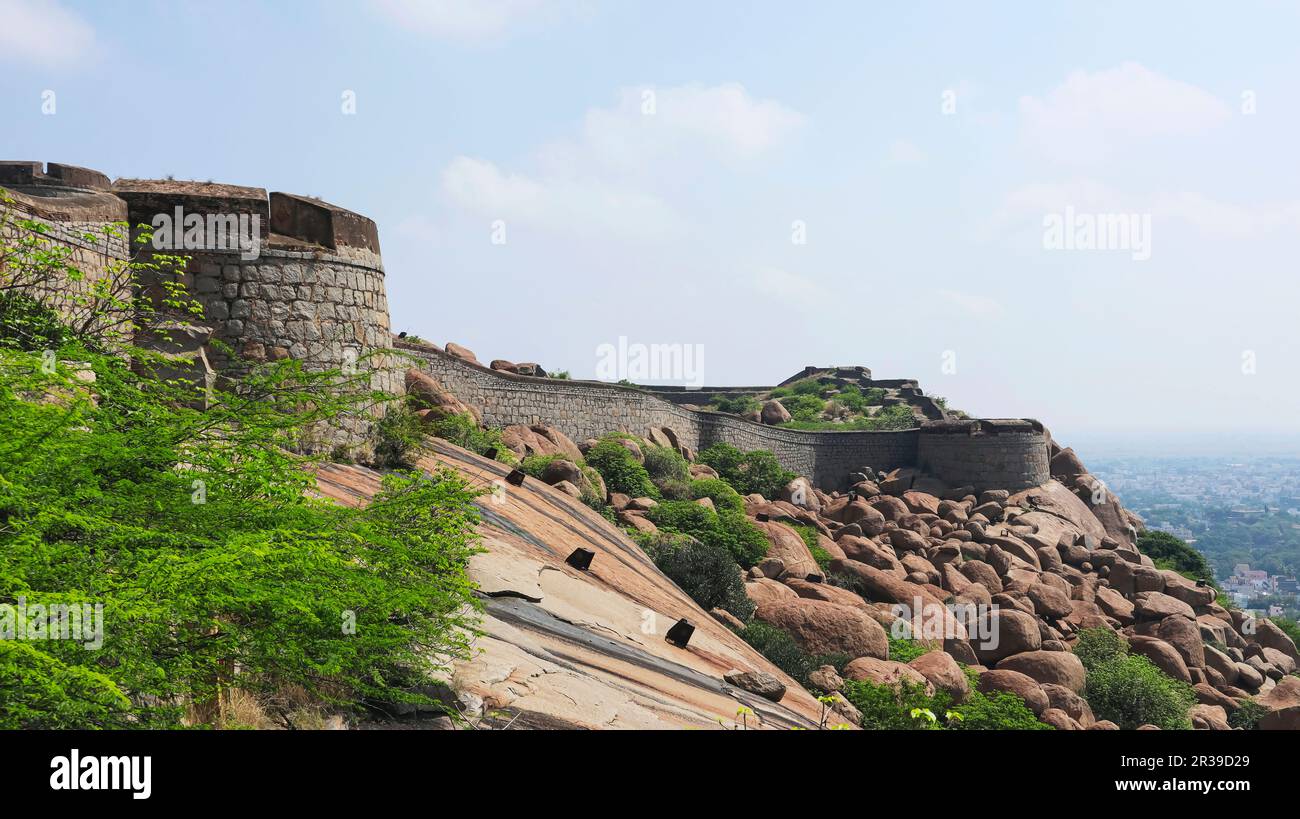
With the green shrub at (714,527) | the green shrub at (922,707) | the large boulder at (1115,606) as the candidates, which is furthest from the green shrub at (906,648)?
the large boulder at (1115,606)

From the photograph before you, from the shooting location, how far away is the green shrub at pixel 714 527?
838 inches

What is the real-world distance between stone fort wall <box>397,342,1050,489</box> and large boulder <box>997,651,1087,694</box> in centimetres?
1463

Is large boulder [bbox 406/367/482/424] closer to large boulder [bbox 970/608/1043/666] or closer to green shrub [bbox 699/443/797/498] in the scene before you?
large boulder [bbox 970/608/1043/666]

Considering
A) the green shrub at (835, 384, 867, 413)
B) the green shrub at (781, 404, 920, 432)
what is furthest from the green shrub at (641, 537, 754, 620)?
the green shrub at (835, 384, 867, 413)

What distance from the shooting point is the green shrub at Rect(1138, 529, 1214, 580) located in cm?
3791

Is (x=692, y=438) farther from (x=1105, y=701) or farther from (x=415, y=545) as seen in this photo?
(x=415, y=545)

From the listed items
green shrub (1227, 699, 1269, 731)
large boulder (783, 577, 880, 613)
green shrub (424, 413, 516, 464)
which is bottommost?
green shrub (1227, 699, 1269, 731)

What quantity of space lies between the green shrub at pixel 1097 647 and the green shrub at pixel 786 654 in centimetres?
843

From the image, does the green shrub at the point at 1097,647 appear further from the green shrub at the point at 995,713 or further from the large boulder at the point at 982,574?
the green shrub at the point at 995,713

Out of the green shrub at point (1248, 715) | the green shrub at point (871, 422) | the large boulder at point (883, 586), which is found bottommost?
the green shrub at point (1248, 715)

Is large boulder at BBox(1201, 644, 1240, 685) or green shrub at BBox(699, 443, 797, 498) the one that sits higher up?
green shrub at BBox(699, 443, 797, 498)
